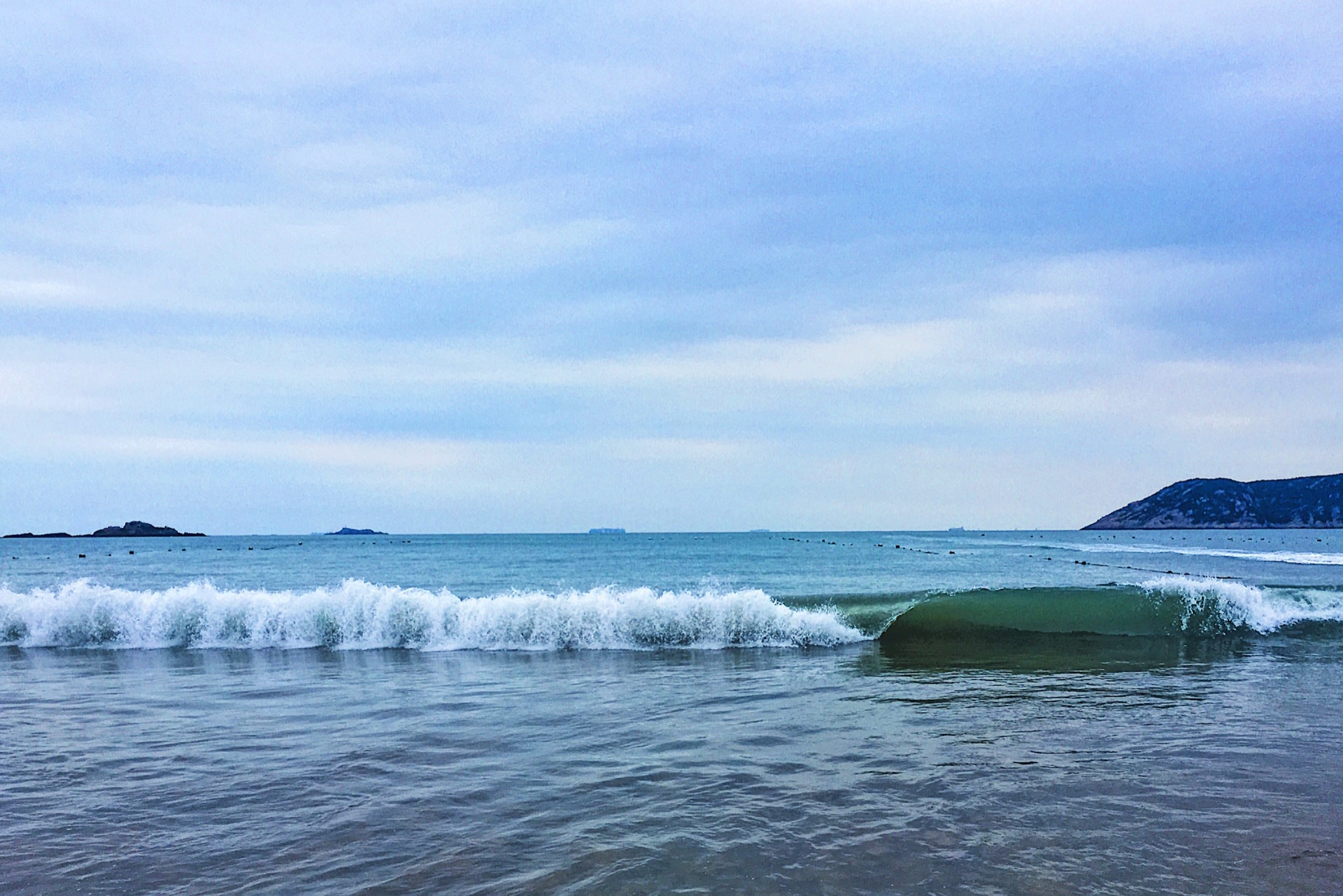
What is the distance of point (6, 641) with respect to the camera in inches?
827

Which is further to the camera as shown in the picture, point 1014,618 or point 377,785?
point 1014,618

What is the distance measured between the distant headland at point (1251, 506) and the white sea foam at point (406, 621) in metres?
193

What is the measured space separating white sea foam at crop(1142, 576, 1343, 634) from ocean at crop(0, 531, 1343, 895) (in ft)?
0.34

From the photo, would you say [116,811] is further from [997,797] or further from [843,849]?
[997,797]

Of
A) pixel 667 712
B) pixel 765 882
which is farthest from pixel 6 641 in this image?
pixel 765 882

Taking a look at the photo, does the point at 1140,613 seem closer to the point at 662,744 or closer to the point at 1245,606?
the point at 1245,606

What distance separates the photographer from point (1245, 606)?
21875 mm

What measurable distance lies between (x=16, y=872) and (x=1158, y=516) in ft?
702


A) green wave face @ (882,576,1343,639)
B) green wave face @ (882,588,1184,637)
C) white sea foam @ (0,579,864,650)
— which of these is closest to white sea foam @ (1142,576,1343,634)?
green wave face @ (882,576,1343,639)

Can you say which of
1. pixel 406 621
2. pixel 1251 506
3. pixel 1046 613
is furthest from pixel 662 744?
pixel 1251 506

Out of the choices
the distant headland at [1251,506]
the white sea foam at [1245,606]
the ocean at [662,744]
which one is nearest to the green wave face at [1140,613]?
the white sea foam at [1245,606]

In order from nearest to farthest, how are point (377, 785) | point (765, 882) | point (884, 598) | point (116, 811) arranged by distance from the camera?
point (765, 882) < point (116, 811) < point (377, 785) < point (884, 598)

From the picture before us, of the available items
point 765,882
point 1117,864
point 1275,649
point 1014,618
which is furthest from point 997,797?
point 1014,618

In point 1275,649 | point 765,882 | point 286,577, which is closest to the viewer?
point 765,882
